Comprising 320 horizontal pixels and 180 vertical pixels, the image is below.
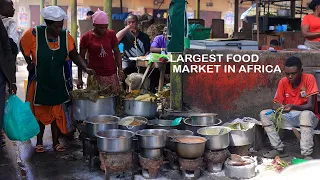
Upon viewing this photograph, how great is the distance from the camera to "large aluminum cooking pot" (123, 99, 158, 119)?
18.6 ft

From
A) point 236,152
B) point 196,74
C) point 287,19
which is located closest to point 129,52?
point 196,74

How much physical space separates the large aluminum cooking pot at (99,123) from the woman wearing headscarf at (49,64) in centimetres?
61

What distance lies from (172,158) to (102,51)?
2.01m

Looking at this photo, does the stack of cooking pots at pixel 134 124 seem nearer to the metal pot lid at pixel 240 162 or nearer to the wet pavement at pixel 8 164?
the metal pot lid at pixel 240 162

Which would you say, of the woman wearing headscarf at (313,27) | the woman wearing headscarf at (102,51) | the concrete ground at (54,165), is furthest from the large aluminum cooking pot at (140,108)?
the woman wearing headscarf at (313,27)

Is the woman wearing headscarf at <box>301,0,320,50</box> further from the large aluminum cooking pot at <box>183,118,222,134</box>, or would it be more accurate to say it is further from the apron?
the apron

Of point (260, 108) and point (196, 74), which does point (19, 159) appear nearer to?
point (196, 74)

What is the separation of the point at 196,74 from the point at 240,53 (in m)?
0.75

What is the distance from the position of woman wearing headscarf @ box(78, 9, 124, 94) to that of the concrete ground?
1082 millimetres

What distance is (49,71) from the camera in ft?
17.9

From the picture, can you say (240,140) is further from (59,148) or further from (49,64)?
(49,64)

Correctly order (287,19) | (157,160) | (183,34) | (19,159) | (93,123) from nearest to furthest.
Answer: (157,160) < (93,123) < (19,159) < (183,34) < (287,19)

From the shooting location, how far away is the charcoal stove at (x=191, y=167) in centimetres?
477

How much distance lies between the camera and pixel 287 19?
1467 centimetres
